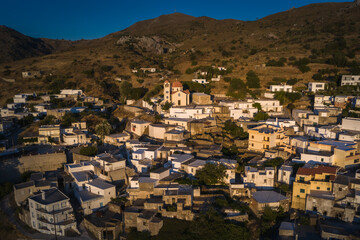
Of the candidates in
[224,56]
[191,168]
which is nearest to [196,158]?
[191,168]

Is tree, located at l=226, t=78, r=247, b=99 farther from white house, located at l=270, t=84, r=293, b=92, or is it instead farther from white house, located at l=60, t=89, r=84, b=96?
white house, located at l=60, t=89, r=84, b=96

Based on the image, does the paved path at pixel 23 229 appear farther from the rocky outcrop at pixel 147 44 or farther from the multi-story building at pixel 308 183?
the rocky outcrop at pixel 147 44

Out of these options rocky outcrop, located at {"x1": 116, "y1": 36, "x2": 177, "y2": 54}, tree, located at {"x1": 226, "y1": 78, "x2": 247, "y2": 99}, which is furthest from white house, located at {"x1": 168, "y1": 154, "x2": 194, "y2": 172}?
rocky outcrop, located at {"x1": 116, "y1": 36, "x2": 177, "y2": 54}

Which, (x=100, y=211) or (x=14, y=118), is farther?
(x=14, y=118)

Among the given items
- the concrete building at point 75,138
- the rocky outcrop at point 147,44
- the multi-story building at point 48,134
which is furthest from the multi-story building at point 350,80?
the rocky outcrop at point 147,44

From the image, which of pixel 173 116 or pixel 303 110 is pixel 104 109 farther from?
pixel 303 110

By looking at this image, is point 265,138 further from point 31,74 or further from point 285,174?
point 31,74

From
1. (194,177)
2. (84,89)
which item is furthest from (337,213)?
(84,89)
